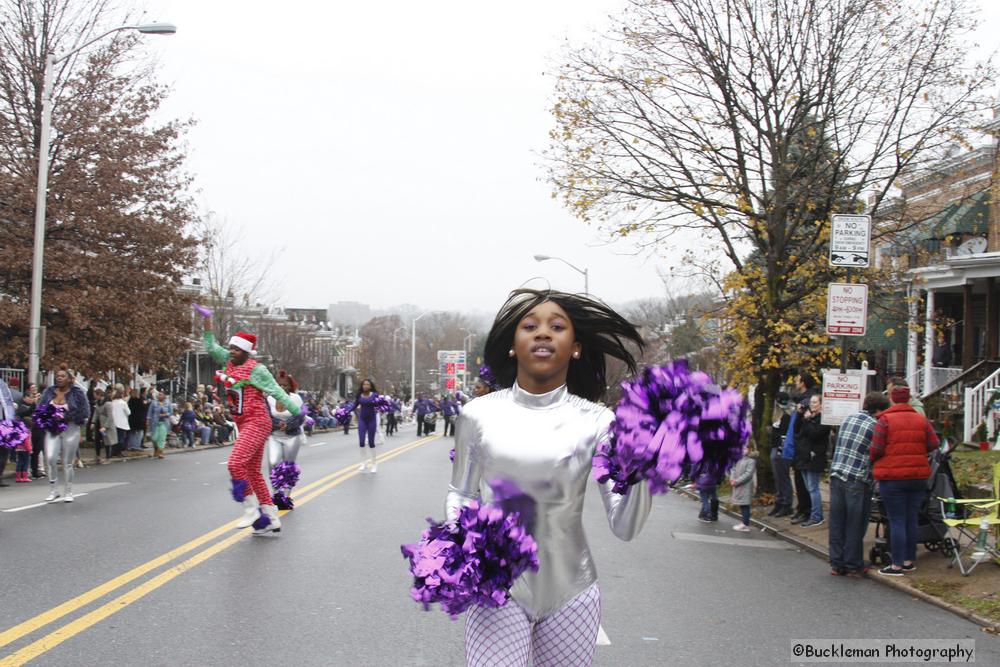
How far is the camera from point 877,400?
994 cm

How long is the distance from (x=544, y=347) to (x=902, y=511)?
706 centimetres

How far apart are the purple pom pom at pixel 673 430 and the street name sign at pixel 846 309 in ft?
30.0

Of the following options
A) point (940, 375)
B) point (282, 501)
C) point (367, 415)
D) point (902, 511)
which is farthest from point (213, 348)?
point (940, 375)

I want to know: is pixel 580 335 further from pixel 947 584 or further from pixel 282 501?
pixel 282 501

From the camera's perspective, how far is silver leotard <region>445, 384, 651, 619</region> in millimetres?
3377

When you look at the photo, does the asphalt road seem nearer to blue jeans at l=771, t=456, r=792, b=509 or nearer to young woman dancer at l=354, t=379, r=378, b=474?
blue jeans at l=771, t=456, r=792, b=509

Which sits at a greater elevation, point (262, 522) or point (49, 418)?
point (49, 418)

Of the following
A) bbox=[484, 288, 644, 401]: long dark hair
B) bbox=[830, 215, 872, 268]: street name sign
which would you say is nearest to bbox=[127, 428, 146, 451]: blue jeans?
bbox=[830, 215, 872, 268]: street name sign

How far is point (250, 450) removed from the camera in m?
9.86

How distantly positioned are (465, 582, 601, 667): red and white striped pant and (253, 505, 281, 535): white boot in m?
7.16

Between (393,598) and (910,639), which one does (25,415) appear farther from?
(910,639)

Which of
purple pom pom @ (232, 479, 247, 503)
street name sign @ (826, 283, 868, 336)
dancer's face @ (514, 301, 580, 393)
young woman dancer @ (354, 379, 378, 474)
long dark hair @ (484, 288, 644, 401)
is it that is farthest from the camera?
young woman dancer @ (354, 379, 378, 474)

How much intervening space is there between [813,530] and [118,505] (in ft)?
29.1

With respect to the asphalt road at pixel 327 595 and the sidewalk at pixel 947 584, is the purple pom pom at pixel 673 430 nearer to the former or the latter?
the asphalt road at pixel 327 595
